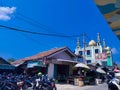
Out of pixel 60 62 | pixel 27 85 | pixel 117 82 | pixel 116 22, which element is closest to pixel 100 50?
pixel 60 62

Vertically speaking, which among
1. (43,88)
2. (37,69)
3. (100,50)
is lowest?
(43,88)

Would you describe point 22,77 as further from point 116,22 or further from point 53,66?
point 116,22

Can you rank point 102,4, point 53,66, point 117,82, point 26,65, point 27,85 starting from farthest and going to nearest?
point 26,65, point 53,66, point 27,85, point 117,82, point 102,4

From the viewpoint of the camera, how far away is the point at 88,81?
1035 inches

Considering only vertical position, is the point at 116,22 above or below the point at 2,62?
below

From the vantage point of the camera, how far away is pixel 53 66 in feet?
83.0

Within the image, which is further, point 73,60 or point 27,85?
point 73,60

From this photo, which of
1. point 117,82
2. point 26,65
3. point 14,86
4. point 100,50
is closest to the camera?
point 117,82

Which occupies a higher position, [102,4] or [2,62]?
[2,62]

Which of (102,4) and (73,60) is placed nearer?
(102,4)

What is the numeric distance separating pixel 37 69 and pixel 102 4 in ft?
82.8

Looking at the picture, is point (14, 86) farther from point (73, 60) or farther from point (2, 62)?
point (73, 60)

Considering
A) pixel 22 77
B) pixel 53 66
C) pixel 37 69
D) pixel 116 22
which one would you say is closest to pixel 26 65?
pixel 37 69

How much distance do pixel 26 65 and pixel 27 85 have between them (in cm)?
932
